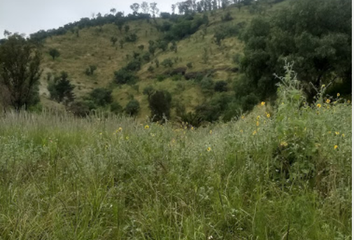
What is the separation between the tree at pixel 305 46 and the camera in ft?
60.1

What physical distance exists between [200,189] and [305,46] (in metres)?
18.6

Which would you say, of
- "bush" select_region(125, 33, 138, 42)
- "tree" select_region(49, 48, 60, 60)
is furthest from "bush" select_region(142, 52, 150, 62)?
"tree" select_region(49, 48, 60, 60)

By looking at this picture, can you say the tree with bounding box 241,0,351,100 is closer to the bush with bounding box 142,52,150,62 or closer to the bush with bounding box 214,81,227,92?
the bush with bounding box 214,81,227,92

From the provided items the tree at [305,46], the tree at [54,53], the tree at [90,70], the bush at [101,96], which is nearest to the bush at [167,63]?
the bush at [101,96]

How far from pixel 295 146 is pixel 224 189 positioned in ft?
2.16

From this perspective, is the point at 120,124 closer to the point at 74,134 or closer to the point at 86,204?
the point at 74,134

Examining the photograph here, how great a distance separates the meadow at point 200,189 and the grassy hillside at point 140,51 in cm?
3100

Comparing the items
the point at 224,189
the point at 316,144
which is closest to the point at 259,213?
the point at 224,189

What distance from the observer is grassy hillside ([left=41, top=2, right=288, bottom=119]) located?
140 ft

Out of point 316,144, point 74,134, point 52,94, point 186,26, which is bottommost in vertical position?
point 52,94

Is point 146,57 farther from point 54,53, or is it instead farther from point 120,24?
point 120,24

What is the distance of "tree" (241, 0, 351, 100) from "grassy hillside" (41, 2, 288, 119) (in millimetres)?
15545

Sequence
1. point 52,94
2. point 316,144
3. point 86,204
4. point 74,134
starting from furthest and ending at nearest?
point 52,94, point 74,134, point 316,144, point 86,204

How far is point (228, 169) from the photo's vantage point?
2666mm
